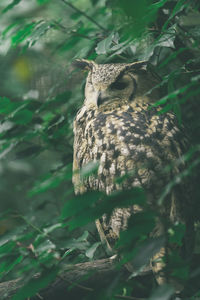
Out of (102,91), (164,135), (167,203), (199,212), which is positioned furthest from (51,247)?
(102,91)

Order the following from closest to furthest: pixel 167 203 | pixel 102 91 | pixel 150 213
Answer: pixel 150 213, pixel 167 203, pixel 102 91

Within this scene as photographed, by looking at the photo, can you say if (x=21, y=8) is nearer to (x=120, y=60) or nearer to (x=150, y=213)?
(x=120, y=60)

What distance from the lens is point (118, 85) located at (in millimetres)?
2080

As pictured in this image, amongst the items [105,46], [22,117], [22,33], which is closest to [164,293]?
[22,117]

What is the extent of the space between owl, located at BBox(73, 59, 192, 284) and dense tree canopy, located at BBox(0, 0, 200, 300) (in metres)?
→ 0.07

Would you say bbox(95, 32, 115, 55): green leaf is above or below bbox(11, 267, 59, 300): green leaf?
above

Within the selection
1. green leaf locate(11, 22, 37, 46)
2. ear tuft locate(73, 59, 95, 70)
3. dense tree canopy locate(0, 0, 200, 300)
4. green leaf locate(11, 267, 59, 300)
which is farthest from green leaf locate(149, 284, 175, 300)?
ear tuft locate(73, 59, 95, 70)

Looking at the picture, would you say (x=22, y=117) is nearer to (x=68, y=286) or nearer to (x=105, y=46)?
(x=105, y=46)

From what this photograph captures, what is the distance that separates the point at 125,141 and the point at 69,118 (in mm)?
396

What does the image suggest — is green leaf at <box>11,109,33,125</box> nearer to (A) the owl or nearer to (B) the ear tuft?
(A) the owl

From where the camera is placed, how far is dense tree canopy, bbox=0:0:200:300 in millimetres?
812

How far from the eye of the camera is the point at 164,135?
1876 millimetres

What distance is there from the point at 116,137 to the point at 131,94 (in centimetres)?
33

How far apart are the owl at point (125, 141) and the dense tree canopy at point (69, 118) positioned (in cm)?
7
